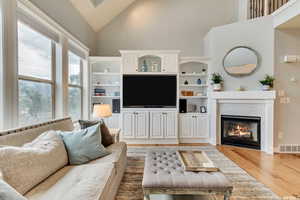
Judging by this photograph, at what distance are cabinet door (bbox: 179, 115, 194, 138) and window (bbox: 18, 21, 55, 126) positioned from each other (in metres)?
3.03

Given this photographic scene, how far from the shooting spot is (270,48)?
4.06 m

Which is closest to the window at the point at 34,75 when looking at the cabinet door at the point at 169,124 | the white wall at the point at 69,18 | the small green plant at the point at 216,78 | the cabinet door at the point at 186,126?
the white wall at the point at 69,18

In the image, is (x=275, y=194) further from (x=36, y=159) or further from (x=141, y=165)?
(x=36, y=159)

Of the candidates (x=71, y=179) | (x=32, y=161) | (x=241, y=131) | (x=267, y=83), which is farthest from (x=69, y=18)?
(x=241, y=131)

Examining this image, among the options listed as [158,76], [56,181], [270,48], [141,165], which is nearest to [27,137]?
[56,181]

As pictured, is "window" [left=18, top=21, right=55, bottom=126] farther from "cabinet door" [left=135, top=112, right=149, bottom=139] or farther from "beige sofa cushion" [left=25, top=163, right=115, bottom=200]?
"cabinet door" [left=135, top=112, right=149, bottom=139]

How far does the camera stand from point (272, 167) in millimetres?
3170

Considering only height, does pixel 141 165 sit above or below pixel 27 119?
below

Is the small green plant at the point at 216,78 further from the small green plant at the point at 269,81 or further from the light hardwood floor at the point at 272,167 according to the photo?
the light hardwood floor at the point at 272,167

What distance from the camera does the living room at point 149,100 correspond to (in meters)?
1.79

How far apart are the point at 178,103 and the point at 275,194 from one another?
280cm

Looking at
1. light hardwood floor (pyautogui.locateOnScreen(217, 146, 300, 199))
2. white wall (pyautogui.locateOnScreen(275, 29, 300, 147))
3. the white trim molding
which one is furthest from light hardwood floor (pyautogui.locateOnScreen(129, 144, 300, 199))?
the white trim molding

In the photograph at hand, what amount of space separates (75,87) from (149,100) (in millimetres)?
1810

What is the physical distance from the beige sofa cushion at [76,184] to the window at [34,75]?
44.8 inches
